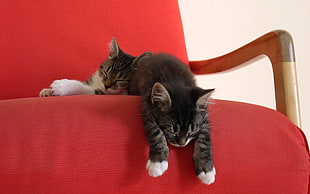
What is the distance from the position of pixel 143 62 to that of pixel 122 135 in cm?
45

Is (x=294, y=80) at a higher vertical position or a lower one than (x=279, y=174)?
higher

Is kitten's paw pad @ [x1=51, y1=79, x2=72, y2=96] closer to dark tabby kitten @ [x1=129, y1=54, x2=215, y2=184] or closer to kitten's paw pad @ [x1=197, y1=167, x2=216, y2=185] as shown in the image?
dark tabby kitten @ [x1=129, y1=54, x2=215, y2=184]

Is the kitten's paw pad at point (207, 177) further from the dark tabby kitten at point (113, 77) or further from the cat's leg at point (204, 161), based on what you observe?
the dark tabby kitten at point (113, 77)

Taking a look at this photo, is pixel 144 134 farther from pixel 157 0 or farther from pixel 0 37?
pixel 157 0

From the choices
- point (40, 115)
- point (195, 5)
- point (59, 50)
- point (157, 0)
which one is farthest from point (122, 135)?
point (195, 5)

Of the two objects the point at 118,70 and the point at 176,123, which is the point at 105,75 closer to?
the point at 118,70

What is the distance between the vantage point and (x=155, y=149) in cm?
66

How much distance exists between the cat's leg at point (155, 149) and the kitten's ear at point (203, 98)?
0.11 m

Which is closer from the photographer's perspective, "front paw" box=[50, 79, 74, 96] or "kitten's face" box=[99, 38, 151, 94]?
"front paw" box=[50, 79, 74, 96]

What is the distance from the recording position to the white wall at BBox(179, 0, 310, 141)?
176 cm

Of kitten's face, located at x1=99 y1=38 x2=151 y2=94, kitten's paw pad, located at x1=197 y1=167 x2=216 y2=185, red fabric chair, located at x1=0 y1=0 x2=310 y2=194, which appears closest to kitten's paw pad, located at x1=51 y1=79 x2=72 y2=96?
kitten's face, located at x1=99 y1=38 x2=151 y2=94

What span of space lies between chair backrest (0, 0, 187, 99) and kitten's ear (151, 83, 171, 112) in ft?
1.98

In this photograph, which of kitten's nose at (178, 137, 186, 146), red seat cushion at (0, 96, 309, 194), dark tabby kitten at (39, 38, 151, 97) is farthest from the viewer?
dark tabby kitten at (39, 38, 151, 97)

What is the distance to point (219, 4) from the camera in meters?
1.76
